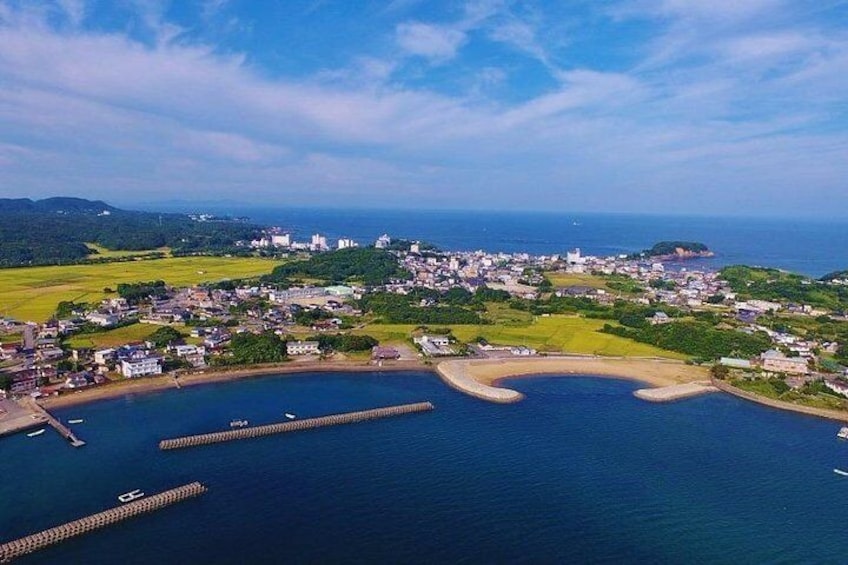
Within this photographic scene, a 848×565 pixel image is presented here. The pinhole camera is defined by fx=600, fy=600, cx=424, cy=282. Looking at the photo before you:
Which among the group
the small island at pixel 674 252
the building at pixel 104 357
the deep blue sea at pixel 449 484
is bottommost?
the deep blue sea at pixel 449 484

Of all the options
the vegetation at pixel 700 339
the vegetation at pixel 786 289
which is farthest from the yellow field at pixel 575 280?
the vegetation at pixel 700 339

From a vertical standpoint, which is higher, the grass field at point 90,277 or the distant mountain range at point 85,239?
the distant mountain range at point 85,239

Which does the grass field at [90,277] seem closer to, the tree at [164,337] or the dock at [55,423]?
the tree at [164,337]

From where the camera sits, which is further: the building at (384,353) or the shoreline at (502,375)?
the building at (384,353)

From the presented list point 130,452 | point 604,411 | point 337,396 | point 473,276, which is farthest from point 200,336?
point 473,276

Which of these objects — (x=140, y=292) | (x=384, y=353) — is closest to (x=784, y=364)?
(x=384, y=353)

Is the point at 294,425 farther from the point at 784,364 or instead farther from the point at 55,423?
the point at 784,364

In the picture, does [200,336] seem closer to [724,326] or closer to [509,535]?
[509,535]
